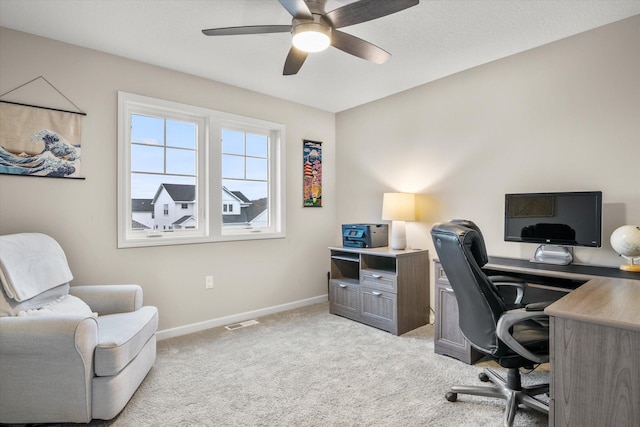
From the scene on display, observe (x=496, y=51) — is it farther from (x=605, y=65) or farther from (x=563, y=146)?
(x=563, y=146)

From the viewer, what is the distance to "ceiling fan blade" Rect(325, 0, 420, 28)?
5.72ft

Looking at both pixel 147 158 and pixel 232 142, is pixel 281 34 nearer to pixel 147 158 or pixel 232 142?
pixel 232 142

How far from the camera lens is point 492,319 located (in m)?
1.72

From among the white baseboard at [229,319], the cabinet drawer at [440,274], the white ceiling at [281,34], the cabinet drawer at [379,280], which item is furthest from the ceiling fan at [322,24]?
the white baseboard at [229,319]

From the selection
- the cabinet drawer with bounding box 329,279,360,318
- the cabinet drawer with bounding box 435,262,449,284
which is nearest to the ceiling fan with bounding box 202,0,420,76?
the cabinet drawer with bounding box 435,262,449,284

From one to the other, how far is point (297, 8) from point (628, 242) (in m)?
2.46

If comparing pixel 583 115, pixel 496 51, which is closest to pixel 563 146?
pixel 583 115

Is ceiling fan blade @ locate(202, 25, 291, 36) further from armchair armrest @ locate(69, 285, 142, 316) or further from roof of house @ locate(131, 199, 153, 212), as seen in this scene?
armchair armrest @ locate(69, 285, 142, 316)

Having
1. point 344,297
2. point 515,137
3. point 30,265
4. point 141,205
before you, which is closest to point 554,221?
point 515,137

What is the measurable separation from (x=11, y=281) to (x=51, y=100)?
4.82 feet

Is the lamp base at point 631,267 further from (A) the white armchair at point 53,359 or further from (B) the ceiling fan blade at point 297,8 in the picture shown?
(A) the white armchair at point 53,359

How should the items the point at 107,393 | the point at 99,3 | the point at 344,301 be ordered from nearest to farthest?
the point at 107,393 → the point at 99,3 → the point at 344,301

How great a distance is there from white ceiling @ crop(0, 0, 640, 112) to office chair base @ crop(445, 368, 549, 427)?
2296 mm

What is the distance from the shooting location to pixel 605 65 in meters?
2.42
